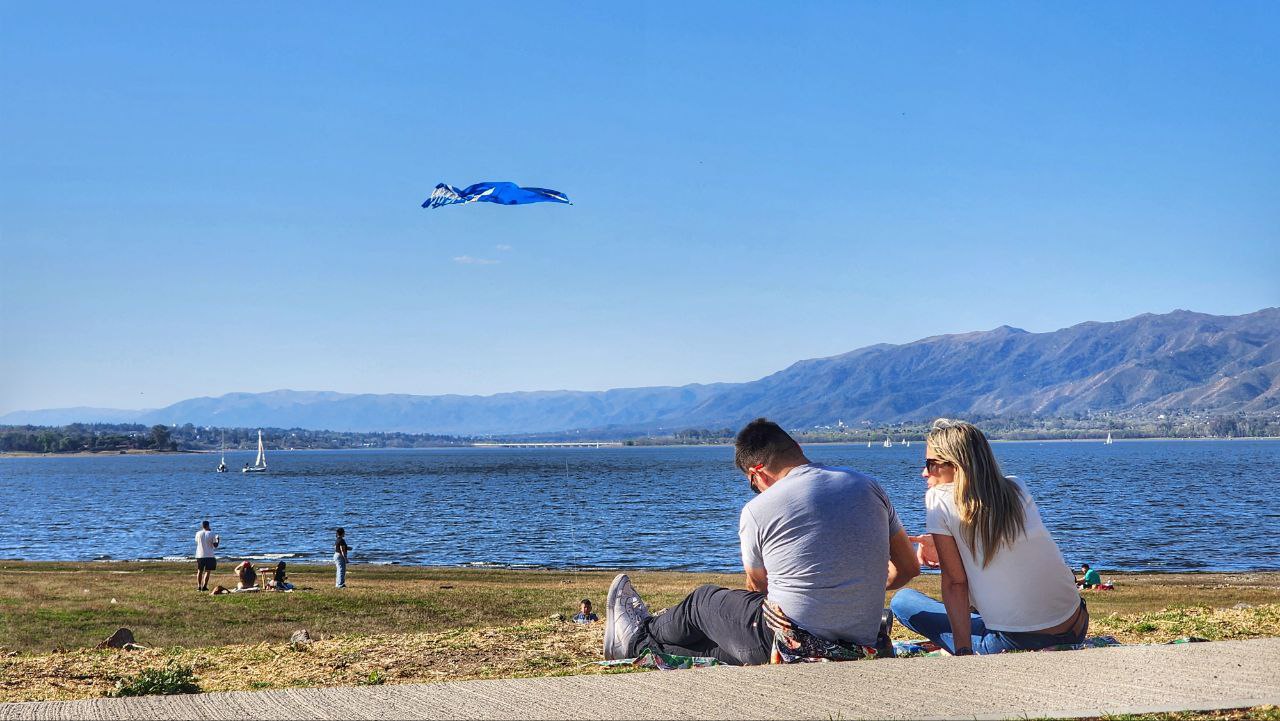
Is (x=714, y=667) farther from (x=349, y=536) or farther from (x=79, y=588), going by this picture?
(x=349, y=536)

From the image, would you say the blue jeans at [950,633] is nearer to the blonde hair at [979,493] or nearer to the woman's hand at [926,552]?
the woman's hand at [926,552]

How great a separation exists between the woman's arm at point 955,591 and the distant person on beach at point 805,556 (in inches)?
7.4

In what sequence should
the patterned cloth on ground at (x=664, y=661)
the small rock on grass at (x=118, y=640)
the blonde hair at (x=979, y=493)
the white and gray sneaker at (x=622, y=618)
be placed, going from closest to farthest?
the blonde hair at (x=979, y=493) → the patterned cloth on ground at (x=664, y=661) → the white and gray sneaker at (x=622, y=618) → the small rock on grass at (x=118, y=640)

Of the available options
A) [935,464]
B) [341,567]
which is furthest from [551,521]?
[935,464]

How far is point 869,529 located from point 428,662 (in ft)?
17.3

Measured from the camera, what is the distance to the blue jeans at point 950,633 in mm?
7270

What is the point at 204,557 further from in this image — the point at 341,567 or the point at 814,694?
the point at 814,694

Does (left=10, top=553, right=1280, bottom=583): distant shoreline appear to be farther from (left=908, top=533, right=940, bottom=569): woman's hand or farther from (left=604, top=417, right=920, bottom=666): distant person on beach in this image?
(left=604, top=417, right=920, bottom=666): distant person on beach

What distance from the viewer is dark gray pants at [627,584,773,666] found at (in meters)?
7.07

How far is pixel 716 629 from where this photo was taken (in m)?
7.34

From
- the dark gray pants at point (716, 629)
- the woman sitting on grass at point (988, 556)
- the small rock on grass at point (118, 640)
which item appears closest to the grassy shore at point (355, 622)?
the small rock on grass at point (118, 640)

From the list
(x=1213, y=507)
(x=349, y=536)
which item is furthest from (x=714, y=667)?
(x=1213, y=507)

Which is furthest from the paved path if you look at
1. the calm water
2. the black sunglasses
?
the calm water

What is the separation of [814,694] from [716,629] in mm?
1430
